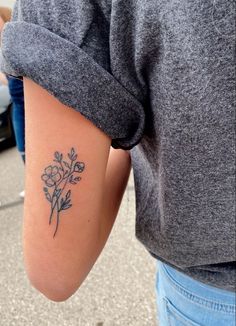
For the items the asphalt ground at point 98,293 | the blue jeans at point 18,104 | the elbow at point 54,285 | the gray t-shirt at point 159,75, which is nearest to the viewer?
the gray t-shirt at point 159,75

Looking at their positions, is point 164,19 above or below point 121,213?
above

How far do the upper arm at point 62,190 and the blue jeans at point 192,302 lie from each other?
141mm

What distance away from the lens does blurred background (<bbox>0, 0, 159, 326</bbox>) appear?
168cm

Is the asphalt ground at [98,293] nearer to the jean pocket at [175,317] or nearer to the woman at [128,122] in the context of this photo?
the jean pocket at [175,317]

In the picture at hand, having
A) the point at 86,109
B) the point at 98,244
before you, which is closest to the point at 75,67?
the point at 86,109

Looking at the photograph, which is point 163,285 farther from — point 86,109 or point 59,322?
point 59,322

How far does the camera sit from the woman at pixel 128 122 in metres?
0.40

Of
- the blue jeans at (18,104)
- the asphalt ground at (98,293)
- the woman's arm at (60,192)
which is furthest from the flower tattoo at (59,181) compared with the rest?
the blue jeans at (18,104)

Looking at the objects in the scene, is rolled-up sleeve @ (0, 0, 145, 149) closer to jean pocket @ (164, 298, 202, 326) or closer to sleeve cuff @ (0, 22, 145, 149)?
sleeve cuff @ (0, 22, 145, 149)

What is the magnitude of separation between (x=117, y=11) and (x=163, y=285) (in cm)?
43

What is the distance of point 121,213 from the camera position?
8.02ft

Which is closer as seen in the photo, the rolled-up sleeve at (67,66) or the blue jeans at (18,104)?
the rolled-up sleeve at (67,66)

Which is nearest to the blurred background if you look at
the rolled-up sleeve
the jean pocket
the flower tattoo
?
the jean pocket

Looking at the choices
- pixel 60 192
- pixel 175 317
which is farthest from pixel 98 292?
pixel 60 192
